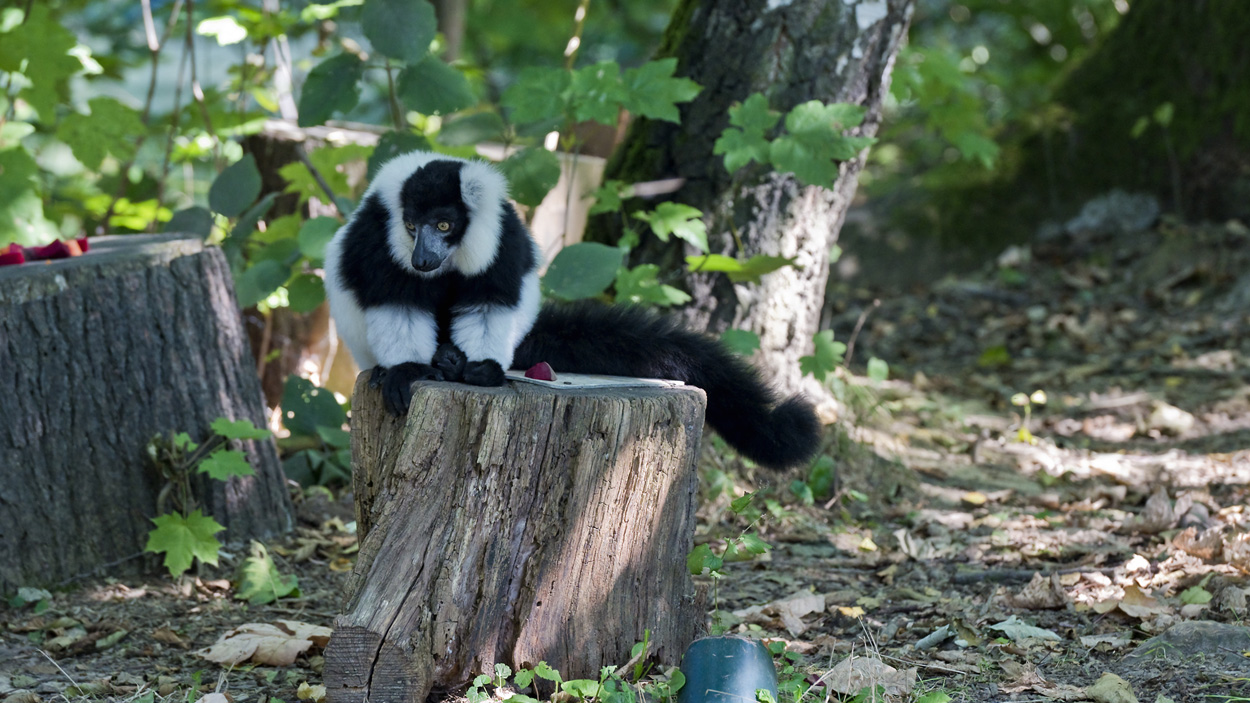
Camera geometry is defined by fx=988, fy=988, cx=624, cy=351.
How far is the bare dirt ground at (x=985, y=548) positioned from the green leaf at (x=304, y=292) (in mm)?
998

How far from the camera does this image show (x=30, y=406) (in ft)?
11.9

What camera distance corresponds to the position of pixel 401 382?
3.13 meters

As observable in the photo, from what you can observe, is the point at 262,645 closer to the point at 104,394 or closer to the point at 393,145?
the point at 104,394

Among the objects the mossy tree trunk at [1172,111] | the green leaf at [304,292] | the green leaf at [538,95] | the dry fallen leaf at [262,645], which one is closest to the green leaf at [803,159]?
the green leaf at [538,95]

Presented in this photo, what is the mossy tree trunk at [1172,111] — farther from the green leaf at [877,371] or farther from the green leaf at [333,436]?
the green leaf at [333,436]

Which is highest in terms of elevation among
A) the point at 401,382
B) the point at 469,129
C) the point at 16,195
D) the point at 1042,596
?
the point at 469,129

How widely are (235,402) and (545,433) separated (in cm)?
209

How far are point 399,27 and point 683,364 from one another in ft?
6.85

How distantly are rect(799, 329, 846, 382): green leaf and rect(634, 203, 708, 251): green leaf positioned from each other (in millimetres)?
768

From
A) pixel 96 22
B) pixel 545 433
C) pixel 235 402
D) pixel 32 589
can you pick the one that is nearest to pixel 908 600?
pixel 545 433

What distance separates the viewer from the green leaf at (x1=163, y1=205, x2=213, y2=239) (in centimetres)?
480

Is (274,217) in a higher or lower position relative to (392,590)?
higher

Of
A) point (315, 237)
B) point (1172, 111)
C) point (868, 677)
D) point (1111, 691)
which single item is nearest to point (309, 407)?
point (315, 237)

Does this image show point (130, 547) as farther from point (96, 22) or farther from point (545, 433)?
point (96, 22)
